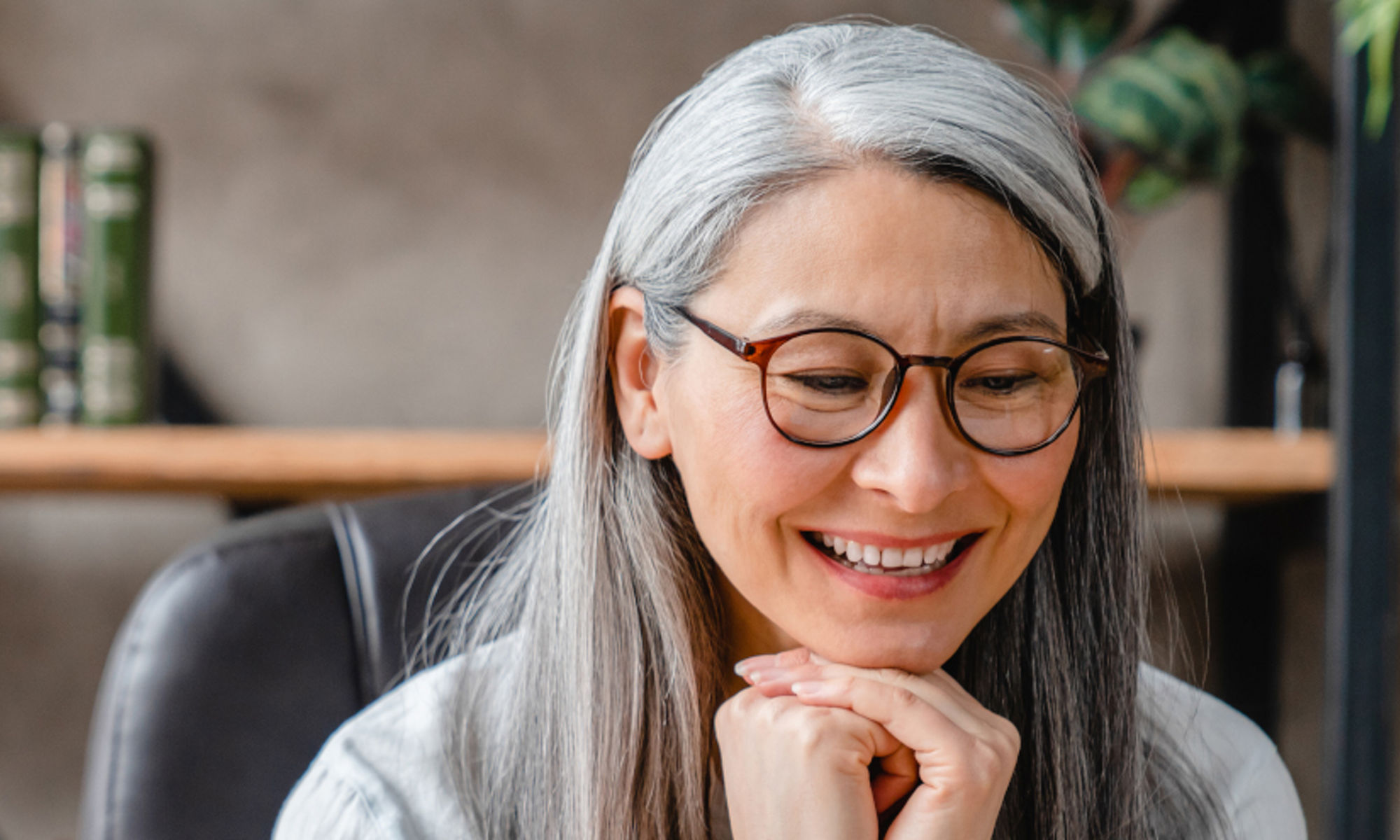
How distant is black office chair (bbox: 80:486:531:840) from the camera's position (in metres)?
0.95

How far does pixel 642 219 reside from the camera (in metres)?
0.84

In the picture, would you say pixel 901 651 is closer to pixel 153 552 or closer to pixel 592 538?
pixel 592 538

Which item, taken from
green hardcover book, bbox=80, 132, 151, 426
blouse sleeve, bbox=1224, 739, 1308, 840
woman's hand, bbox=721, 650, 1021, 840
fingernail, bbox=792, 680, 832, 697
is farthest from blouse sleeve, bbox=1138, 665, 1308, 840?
green hardcover book, bbox=80, 132, 151, 426

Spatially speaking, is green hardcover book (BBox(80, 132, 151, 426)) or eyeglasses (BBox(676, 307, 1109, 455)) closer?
eyeglasses (BBox(676, 307, 1109, 455))

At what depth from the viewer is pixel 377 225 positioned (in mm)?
1755

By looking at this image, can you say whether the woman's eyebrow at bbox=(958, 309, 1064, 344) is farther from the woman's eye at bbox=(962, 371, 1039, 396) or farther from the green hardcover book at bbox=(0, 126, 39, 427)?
the green hardcover book at bbox=(0, 126, 39, 427)

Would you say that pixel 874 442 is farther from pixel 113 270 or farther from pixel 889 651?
pixel 113 270

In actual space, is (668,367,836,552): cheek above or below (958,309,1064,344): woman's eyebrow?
below

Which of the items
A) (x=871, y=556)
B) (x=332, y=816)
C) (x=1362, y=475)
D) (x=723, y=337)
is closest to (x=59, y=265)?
(x=332, y=816)

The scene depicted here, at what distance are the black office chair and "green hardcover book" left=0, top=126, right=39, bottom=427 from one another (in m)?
0.52

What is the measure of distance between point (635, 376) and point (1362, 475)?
890 mm

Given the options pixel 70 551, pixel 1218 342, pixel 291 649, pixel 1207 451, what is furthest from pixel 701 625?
pixel 70 551

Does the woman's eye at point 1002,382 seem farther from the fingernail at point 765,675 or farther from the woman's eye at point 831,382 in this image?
the fingernail at point 765,675

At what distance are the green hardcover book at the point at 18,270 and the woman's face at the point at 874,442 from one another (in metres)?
0.99
